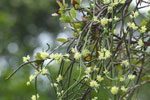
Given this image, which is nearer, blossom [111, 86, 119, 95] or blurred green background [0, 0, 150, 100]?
blossom [111, 86, 119, 95]

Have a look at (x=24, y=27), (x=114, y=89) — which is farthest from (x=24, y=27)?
(x=114, y=89)

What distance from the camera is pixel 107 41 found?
26.0 inches

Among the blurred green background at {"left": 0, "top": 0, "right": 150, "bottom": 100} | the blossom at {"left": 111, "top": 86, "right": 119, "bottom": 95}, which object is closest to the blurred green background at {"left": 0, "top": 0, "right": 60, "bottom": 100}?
the blurred green background at {"left": 0, "top": 0, "right": 150, "bottom": 100}

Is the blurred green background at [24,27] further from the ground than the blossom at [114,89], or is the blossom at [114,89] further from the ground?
the blurred green background at [24,27]

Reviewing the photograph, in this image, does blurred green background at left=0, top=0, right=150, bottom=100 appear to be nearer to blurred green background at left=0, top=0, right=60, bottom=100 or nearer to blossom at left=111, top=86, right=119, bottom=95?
blurred green background at left=0, top=0, right=60, bottom=100

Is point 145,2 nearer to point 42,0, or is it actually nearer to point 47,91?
point 47,91

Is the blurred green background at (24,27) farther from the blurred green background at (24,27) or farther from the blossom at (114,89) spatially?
the blossom at (114,89)

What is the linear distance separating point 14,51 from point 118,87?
556cm

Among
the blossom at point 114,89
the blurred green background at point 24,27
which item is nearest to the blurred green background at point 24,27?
the blurred green background at point 24,27

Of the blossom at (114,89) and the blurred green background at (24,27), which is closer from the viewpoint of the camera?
the blossom at (114,89)

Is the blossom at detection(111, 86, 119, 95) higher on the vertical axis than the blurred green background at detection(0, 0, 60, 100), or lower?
lower

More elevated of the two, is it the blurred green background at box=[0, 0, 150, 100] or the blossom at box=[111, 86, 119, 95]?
the blurred green background at box=[0, 0, 150, 100]

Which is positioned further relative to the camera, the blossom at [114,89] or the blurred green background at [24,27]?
the blurred green background at [24,27]

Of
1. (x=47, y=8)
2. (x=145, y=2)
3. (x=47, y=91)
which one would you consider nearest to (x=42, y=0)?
(x=47, y=8)
